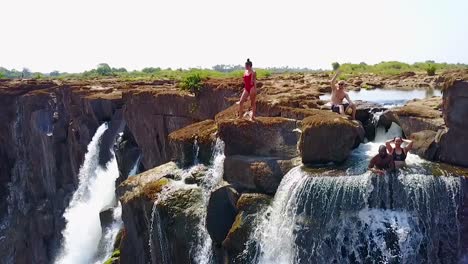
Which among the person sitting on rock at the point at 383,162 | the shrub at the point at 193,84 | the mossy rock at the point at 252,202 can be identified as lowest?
the mossy rock at the point at 252,202

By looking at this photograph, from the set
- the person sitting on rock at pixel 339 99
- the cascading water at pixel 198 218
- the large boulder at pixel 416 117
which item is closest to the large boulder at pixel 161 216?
the cascading water at pixel 198 218

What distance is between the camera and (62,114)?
4206cm

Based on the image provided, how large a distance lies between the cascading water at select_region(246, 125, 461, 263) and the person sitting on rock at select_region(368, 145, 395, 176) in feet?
0.87

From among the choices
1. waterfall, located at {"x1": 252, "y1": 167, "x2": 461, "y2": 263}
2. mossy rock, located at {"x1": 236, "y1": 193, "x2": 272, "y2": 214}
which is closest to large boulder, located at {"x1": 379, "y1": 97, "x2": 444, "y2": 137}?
waterfall, located at {"x1": 252, "y1": 167, "x2": 461, "y2": 263}

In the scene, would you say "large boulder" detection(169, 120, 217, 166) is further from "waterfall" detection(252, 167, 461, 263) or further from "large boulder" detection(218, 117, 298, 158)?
"waterfall" detection(252, 167, 461, 263)

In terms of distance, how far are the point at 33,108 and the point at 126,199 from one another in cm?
2770

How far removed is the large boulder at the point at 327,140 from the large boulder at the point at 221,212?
101 inches

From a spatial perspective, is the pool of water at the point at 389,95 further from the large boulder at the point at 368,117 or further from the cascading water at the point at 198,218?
the cascading water at the point at 198,218

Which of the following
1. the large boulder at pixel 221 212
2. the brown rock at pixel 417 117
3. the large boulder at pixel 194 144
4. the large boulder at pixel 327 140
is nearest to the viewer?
the large boulder at pixel 327 140

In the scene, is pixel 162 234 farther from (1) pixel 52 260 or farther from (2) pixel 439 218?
(1) pixel 52 260

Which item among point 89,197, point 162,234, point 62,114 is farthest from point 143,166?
point 62,114

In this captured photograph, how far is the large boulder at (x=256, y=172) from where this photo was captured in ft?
47.5

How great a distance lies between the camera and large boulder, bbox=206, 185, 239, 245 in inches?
579

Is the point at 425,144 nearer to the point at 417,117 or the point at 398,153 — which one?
the point at 398,153
